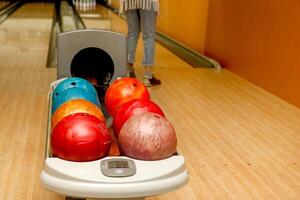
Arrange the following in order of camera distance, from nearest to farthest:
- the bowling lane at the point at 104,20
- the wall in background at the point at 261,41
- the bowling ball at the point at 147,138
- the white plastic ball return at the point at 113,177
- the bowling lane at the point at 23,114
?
the white plastic ball return at the point at 113,177
the bowling ball at the point at 147,138
the bowling lane at the point at 23,114
the wall in background at the point at 261,41
the bowling lane at the point at 104,20

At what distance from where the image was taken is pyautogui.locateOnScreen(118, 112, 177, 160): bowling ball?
3.60ft

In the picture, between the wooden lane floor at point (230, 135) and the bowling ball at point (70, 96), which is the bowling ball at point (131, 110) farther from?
the wooden lane floor at point (230, 135)

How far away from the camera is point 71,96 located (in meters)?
1.42

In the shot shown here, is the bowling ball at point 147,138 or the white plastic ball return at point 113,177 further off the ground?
the bowling ball at point 147,138

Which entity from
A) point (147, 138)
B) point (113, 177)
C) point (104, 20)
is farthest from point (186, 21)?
point (113, 177)

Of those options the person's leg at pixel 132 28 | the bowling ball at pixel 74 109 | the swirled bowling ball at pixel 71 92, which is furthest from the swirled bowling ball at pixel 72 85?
the person's leg at pixel 132 28

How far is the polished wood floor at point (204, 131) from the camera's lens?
161 cm

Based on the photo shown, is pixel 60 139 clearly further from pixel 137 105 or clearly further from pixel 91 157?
A: pixel 137 105

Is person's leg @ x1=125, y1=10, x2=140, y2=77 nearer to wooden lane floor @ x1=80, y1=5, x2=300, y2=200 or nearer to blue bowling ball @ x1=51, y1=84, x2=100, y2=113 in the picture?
wooden lane floor @ x1=80, y1=5, x2=300, y2=200

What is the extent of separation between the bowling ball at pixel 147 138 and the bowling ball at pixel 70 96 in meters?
0.32

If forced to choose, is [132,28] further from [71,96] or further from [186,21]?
[186,21]

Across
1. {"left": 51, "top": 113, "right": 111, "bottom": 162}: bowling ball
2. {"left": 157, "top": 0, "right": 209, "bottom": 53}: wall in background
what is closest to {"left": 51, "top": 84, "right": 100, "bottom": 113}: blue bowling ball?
{"left": 51, "top": 113, "right": 111, "bottom": 162}: bowling ball

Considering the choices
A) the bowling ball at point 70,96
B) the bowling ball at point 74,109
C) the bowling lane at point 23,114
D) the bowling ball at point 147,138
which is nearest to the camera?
the bowling ball at point 147,138

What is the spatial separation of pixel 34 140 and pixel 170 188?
3.55 feet
